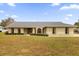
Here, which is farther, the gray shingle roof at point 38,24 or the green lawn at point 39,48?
the gray shingle roof at point 38,24

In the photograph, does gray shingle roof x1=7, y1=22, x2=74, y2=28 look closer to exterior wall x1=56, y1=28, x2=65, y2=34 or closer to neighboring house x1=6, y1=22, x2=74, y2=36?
neighboring house x1=6, y1=22, x2=74, y2=36

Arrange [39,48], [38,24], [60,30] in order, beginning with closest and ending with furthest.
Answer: [39,48], [60,30], [38,24]

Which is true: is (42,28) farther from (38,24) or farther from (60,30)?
(60,30)

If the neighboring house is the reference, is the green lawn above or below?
above

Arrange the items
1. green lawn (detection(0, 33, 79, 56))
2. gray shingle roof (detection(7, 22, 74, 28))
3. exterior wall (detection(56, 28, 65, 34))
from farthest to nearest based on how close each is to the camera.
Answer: gray shingle roof (detection(7, 22, 74, 28)) < exterior wall (detection(56, 28, 65, 34)) < green lawn (detection(0, 33, 79, 56))

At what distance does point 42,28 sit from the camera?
25.2 metres

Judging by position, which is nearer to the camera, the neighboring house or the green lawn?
the green lawn

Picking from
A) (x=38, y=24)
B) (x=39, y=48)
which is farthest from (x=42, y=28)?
(x=39, y=48)

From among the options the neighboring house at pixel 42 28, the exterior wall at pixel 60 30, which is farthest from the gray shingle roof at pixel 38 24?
the exterior wall at pixel 60 30

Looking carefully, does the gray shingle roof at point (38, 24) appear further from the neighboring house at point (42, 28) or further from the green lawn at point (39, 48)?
the green lawn at point (39, 48)

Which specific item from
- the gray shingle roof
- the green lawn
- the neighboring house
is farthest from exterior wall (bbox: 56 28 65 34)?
the green lawn

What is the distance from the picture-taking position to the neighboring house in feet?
78.1

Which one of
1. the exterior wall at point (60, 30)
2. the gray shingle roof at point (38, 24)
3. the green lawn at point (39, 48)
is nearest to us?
the green lawn at point (39, 48)

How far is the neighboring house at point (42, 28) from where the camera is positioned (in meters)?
23.8
